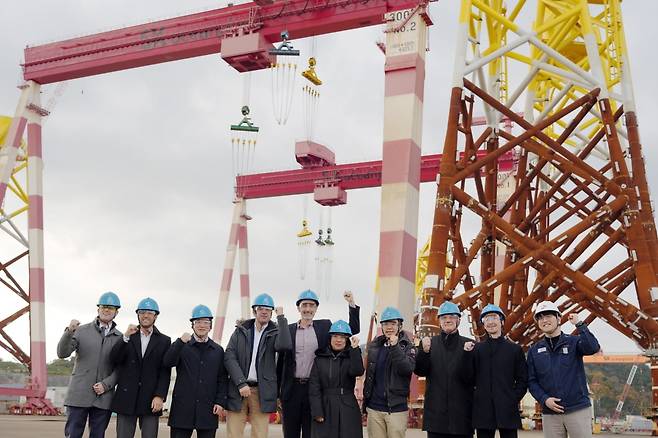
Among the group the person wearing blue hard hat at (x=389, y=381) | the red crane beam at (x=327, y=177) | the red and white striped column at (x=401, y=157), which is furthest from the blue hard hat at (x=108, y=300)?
the red crane beam at (x=327, y=177)

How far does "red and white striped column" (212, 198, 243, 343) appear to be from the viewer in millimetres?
32219

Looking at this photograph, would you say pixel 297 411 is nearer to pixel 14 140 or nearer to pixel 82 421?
pixel 82 421

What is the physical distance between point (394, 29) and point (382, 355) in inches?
403

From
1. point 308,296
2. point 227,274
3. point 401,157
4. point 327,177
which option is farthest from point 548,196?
point 227,274

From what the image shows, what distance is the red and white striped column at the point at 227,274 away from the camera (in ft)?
106

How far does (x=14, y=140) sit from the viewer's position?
23.0m

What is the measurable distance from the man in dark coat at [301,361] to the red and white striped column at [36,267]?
56.5 feet

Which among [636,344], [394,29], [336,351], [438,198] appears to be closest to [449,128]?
[438,198]

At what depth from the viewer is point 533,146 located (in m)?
13.5

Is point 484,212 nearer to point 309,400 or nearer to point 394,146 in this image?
point 394,146

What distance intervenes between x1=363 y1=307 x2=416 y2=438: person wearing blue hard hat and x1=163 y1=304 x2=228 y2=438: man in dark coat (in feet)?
4.94

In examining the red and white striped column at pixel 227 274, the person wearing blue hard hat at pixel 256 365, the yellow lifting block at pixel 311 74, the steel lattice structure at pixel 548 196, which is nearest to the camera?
the person wearing blue hard hat at pixel 256 365

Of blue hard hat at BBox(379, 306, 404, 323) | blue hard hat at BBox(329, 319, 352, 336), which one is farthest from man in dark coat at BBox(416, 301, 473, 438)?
blue hard hat at BBox(329, 319, 352, 336)

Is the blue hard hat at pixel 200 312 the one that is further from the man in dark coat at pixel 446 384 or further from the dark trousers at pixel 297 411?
the man in dark coat at pixel 446 384
